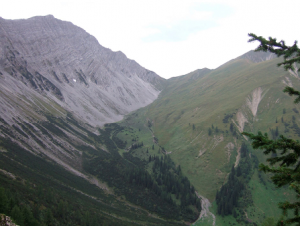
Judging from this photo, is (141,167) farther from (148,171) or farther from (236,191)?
(236,191)

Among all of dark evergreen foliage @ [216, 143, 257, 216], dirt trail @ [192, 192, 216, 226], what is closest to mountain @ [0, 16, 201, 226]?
dirt trail @ [192, 192, 216, 226]

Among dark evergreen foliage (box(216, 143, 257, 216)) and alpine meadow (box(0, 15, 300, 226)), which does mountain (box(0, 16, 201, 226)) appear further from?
dark evergreen foliage (box(216, 143, 257, 216))

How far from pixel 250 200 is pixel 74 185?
9591 cm

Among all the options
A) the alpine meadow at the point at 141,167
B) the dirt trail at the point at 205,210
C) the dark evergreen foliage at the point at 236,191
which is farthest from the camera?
the dark evergreen foliage at the point at 236,191

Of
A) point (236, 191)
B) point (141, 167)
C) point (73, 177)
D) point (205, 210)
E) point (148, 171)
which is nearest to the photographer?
point (205, 210)

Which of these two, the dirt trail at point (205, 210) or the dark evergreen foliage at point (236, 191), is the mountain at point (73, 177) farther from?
the dark evergreen foliage at point (236, 191)

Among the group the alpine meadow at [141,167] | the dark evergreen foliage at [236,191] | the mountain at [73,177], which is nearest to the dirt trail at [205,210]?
the alpine meadow at [141,167]

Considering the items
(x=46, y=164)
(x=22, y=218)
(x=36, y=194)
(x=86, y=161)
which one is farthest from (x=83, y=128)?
(x=22, y=218)

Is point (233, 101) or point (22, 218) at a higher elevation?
point (233, 101)

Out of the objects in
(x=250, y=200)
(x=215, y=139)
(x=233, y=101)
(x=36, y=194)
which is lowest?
(x=36, y=194)

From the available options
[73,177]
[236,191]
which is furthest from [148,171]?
[236,191]

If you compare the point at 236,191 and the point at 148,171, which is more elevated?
the point at 236,191

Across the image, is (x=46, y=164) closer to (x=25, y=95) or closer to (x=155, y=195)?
(x=155, y=195)

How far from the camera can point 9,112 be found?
136 meters
